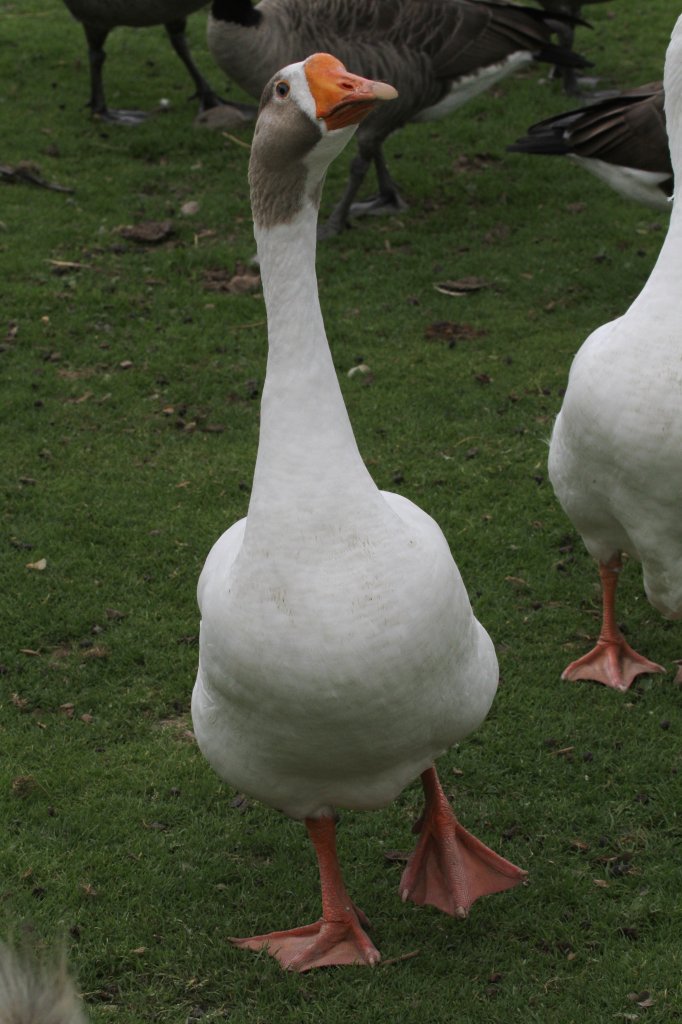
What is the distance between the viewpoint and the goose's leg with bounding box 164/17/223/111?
12.0 m

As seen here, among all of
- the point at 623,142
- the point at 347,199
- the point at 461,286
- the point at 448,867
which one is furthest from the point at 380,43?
the point at 448,867

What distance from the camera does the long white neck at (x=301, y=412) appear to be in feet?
11.5

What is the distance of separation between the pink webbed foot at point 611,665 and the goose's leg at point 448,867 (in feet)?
4.24

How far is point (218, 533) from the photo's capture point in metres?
6.62

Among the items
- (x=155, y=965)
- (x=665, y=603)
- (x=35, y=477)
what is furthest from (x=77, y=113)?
(x=155, y=965)

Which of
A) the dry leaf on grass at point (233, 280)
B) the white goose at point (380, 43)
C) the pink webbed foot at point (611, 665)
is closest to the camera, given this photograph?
the pink webbed foot at point (611, 665)

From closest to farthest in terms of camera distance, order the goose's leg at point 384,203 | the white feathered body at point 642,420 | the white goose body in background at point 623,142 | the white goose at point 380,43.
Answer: the white feathered body at point 642,420, the white goose body in background at point 623,142, the white goose at point 380,43, the goose's leg at point 384,203

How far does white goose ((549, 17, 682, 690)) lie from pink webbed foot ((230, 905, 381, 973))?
1859 mm

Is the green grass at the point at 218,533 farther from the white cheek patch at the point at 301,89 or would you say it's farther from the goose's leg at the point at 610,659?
the white cheek patch at the point at 301,89

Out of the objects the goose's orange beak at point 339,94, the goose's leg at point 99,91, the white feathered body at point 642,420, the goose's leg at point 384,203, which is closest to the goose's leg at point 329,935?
the white feathered body at point 642,420

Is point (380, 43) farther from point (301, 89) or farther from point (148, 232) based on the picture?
point (301, 89)

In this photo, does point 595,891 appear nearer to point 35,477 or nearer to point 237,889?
point 237,889

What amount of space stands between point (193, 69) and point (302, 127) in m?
9.39

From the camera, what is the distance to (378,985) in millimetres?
4059
